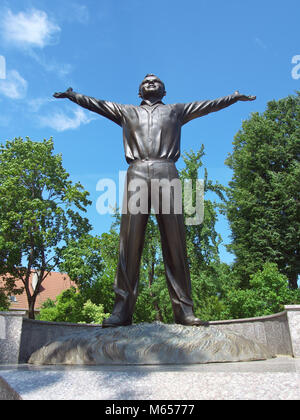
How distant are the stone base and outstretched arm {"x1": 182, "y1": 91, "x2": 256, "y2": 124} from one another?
13.0 ft

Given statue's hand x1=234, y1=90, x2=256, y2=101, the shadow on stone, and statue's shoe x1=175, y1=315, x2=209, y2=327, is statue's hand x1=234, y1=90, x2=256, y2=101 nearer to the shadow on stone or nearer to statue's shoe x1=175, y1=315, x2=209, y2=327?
statue's shoe x1=175, y1=315, x2=209, y2=327

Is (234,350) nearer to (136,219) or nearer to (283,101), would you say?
(136,219)

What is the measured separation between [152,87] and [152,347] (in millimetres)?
4736

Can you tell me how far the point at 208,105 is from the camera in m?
7.19

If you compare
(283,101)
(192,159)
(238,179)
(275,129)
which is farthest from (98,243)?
(283,101)

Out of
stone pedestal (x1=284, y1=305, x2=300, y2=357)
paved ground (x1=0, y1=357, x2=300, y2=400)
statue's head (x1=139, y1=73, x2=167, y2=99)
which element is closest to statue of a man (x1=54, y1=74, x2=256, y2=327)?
statue's head (x1=139, y1=73, x2=167, y2=99)

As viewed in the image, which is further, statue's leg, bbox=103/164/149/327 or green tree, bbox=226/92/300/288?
green tree, bbox=226/92/300/288

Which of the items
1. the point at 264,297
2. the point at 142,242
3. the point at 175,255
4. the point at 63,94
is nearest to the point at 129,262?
the point at 142,242

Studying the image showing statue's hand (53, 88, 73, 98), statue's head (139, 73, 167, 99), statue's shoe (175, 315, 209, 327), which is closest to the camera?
statue's shoe (175, 315, 209, 327)

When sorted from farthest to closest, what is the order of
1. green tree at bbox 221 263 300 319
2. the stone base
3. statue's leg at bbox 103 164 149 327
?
green tree at bbox 221 263 300 319, statue's leg at bbox 103 164 149 327, the stone base

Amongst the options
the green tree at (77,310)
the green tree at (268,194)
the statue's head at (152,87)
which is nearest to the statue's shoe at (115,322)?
the statue's head at (152,87)

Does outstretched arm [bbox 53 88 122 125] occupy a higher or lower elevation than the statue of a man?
higher

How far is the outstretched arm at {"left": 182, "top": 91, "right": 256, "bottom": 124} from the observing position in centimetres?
717

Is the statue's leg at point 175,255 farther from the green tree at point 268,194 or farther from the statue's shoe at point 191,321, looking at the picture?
the green tree at point 268,194
